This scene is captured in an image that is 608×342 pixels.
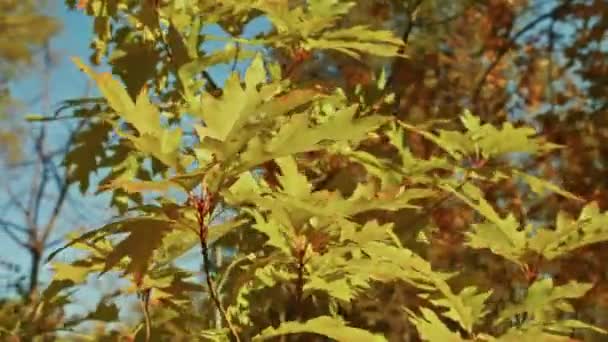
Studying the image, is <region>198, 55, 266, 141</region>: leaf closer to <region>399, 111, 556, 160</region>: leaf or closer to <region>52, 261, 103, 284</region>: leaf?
<region>52, 261, 103, 284</region>: leaf

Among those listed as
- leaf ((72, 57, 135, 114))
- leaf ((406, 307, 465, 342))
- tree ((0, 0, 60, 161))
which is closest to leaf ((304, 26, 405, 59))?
leaf ((406, 307, 465, 342))

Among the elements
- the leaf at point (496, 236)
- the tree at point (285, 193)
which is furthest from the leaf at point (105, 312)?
the leaf at point (496, 236)

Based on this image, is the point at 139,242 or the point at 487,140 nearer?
the point at 139,242

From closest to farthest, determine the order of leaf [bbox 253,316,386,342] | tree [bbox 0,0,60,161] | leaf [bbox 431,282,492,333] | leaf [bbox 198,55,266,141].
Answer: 1. leaf [bbox 198,55,266,141]
2. leaf [bbox 253,316,386,342]
3. leaf [bbox 431,282,492,333]
4. tree [bbox 0,0,60,161]

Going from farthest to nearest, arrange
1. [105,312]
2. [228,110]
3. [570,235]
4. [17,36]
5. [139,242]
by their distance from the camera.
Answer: [17,36] → [105,312] → [570,235] → [139,242] → [228,110]

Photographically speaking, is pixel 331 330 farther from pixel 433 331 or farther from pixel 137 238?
pixel 137 238

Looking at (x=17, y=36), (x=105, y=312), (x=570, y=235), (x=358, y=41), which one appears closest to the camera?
(x=570, y=235)

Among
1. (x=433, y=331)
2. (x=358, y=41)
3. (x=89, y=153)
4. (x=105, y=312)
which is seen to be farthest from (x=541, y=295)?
(x=89, y=153)

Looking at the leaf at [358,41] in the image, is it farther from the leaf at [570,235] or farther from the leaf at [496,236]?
the leaf at [570,235]

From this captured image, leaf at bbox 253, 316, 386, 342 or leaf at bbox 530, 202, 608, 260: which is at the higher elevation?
leaf at bbox 530, 202, 608, 260

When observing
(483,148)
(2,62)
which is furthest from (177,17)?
(2,62)

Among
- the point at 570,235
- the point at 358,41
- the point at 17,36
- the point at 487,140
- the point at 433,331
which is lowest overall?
the point at 433,331

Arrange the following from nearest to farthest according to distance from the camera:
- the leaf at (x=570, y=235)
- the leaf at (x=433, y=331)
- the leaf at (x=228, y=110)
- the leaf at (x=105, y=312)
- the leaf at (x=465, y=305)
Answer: the leaf at (x=228, y=110) → the leaf at (x=433, y=331) → the leaf at (x=465, y=305) → the leaf at (x=570, y=235) → the leaf at (x=105, y=312)

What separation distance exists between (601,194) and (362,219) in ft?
12.8
